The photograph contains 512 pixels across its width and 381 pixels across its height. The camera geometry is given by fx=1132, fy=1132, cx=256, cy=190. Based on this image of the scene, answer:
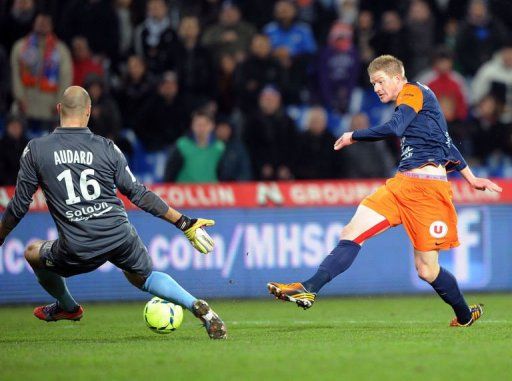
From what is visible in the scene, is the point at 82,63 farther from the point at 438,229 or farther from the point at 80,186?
the point at 438,229

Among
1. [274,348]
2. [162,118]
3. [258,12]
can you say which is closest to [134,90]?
[162,118]

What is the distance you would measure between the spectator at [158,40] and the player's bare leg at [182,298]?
8.15 meters

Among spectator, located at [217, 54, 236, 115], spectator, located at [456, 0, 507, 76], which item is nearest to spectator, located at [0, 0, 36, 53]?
spectator, located at [217, 54, 236, 115]

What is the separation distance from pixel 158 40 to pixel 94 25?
98 centimetres

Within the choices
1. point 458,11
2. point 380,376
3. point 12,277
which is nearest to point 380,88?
point 380,376

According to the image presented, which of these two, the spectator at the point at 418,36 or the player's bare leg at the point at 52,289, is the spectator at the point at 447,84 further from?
the player's bare leg at the point at 52,289

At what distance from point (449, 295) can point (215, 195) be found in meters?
5.27

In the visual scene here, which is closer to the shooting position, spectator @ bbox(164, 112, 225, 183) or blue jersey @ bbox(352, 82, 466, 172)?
blue jersey @ bbox(352, 82, 466, 172)

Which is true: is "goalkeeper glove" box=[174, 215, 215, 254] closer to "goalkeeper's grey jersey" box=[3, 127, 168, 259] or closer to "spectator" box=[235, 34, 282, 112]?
"goalkeeper's grey jersey" box=[3, 127, 168, 259]

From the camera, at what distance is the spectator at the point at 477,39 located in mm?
17406

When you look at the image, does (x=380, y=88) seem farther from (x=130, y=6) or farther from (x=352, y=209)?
(x=130, y=6)

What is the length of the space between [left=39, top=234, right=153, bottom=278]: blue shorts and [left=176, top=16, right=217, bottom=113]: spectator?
7.74m

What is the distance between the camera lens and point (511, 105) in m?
17.0

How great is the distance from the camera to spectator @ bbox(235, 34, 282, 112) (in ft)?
54.1
